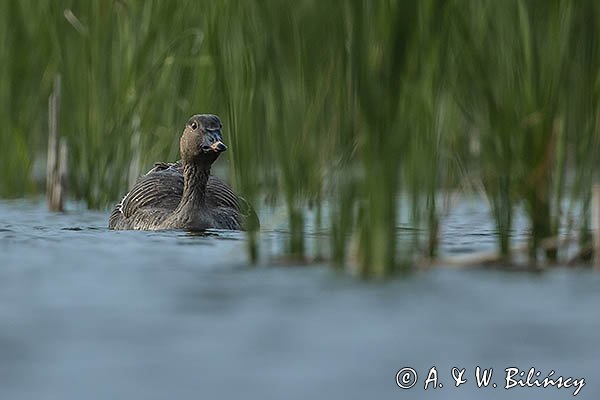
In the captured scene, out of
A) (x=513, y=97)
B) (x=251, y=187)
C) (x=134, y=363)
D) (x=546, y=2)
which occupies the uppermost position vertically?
(x=546, y=2)

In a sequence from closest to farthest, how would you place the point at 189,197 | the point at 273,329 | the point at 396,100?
the point at 273,329
the point at 396,100
the point at 189,197

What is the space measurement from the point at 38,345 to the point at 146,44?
5109 millimetres

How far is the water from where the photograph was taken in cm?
420

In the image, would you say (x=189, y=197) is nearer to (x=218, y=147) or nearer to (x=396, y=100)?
(x=218, y=147)

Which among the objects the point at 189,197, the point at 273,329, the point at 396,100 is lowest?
the point at 273,329

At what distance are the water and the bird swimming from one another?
2746 millimetres

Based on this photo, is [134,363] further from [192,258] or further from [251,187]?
[192,258]

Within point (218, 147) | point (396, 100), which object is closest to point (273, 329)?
point (396, 100)

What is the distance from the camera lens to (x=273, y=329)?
16.0 feet

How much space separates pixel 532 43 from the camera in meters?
5.84

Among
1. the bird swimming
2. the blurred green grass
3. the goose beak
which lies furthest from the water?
the bird swimming

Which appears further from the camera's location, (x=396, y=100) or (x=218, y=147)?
(x=218, y=147)

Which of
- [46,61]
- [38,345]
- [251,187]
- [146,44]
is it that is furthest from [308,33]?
[46,61]

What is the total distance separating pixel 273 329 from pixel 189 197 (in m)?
5.22
